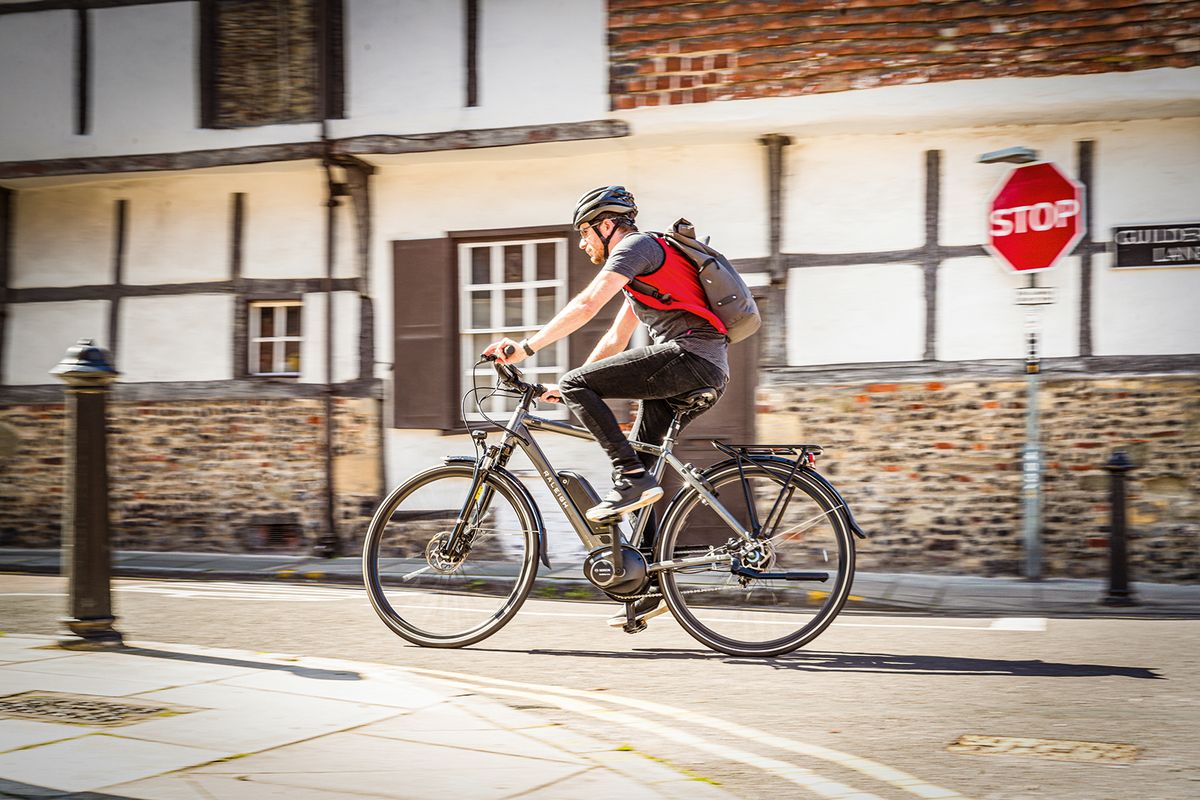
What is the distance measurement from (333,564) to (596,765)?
21.7ft

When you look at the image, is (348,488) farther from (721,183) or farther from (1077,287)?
(1077,287)

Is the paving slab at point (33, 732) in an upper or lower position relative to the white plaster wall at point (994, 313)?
lower

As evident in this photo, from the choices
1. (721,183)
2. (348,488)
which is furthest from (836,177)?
(348,488)

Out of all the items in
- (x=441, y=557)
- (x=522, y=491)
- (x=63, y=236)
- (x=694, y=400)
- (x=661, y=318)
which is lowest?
(x=441, y=557)

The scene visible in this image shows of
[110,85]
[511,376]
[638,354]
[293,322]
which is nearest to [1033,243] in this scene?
[638,354]

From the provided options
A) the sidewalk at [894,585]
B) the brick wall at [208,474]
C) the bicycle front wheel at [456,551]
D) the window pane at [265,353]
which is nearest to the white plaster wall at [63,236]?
the brick wall at [208,474]

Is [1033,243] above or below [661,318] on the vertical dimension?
above

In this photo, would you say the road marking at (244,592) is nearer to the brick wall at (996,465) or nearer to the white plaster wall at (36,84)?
the brick wall at (996,465)

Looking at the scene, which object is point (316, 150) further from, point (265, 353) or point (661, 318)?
point (661, 318)

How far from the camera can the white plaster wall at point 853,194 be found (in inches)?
386

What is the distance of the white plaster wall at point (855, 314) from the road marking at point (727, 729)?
18.3 feet

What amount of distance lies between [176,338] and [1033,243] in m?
7.76

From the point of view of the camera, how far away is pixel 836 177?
995 centimetres

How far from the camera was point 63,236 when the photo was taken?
11945mm
